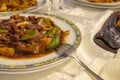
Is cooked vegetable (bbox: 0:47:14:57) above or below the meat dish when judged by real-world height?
below

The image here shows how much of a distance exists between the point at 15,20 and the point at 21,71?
1.13 ft

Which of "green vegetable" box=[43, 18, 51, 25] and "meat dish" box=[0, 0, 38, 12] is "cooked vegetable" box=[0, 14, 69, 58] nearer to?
"green vegetable" box=[43, 18, 51, 25]

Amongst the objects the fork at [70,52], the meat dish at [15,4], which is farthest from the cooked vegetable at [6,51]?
the meat dish at [15,4]

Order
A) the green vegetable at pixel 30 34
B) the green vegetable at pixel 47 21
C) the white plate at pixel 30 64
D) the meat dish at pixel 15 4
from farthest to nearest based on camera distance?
the meat dish at pixel 15 4, the green vegetable at pixel 47 21, the green vegetable at pixel 30 34, the white plate at pixel 30 64

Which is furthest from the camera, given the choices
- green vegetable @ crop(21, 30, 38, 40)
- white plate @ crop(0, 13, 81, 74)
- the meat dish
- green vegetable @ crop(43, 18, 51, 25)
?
the meat dish

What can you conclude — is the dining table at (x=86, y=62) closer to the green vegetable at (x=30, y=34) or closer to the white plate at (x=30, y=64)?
the white plate at (x=30, y=64)

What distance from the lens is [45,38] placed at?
96 cm

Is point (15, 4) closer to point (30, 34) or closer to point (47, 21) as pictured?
point (47, 21)

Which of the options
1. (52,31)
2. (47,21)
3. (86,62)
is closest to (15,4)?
(47,21)

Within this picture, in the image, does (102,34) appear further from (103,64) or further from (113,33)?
(103,64)

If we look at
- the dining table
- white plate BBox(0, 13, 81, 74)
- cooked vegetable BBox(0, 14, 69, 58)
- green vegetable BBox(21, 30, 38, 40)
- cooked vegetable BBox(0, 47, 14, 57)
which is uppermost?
green vegetable BBox(21, 30, 38, 40)

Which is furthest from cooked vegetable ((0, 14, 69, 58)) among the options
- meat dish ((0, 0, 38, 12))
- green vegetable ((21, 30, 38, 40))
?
meat dish ((0, 0, 38, 12))

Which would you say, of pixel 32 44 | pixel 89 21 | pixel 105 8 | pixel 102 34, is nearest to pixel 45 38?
pixel 32 44

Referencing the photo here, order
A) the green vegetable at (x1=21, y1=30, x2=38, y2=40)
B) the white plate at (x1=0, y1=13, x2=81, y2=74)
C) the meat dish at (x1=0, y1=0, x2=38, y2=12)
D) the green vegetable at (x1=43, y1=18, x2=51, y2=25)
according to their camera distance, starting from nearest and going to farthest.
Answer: the white plate at (x1=0, y1=13, x2=81, y2=74), the green vegetable at (x1=21, y1=30, x2=38, y2=40), the green vegetable at (x1=43, y1=18, x2=51, y2=25), the meat dish at (x1=0, y1=0, x2=38, y2=12)
